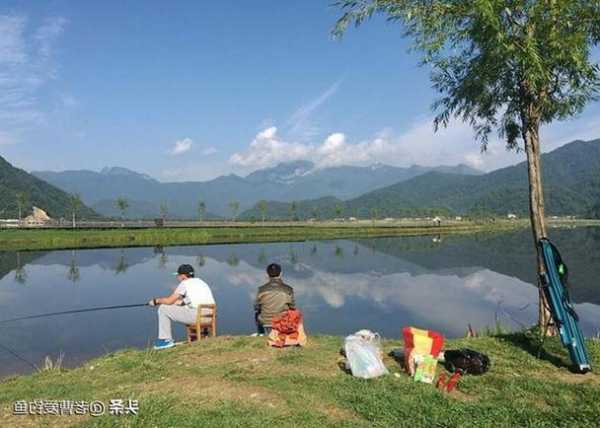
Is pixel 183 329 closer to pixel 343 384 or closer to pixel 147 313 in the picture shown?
pixel 147 313

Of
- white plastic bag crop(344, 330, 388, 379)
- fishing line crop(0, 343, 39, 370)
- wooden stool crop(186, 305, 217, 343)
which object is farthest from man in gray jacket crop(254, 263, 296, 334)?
fishing line crop(0, 343, 39, 370)

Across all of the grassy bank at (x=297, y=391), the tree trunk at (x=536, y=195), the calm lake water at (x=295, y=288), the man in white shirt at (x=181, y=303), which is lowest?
the calm lake water at (x=295, y=288)

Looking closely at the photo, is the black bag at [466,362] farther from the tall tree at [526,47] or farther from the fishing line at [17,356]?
the fishing line at [17,356]

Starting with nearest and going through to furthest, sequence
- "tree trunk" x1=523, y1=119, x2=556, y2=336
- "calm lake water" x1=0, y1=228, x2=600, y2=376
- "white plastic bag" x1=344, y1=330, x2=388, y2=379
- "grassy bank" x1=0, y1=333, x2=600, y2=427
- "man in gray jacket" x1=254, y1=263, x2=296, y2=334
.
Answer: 1. "grassy bank" x1=0, y1=333, x2=600, y2=427
2. "white plastic bag" x1=344, y1=330, x2=388, y2=379
3. "tree trunk" x1=523, y1=119, x2=556, y2=336
4. "man in gray jacket" x1=254, y1=263, x2=296, y2=334
5. "calm lake water" x1=0, y1=228, x2=600, y2=376

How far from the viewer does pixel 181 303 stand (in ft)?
42.9

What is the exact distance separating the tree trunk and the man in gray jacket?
6.55 meters

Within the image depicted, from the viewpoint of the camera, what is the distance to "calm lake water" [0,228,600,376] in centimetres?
2152

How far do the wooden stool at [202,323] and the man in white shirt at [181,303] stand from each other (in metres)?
0.14

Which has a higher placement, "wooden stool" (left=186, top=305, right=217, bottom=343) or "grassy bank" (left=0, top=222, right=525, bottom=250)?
"grassy bank" (left=0, top=222, right=525, bottom=250)

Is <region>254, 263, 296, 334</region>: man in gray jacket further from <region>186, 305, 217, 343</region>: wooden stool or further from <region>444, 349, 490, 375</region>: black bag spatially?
<region>444, 349, 490, 375</region>: black bag

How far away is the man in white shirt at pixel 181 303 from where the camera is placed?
12820mm

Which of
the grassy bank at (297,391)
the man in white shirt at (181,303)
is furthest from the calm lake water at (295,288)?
the grassy bank at (297,391)

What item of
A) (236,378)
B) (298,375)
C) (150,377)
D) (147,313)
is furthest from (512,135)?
(147,313)

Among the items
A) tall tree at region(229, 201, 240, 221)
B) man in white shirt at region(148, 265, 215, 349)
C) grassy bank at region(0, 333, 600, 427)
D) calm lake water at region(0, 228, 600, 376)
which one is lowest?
calm lake water at region(0, 228, 600, 376)
